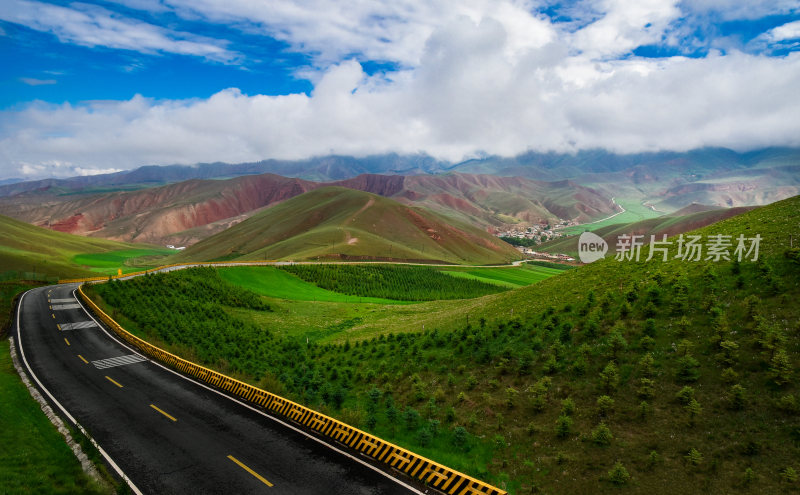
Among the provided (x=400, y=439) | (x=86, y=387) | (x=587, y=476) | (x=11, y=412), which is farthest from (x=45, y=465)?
(x=587, y=476)

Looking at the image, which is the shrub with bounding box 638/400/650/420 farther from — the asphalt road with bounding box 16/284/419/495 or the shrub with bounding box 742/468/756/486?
the asphalt road with bounding box 16/284/419/495

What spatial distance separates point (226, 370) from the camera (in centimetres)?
3127

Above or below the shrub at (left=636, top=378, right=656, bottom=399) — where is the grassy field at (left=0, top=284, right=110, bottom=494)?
below

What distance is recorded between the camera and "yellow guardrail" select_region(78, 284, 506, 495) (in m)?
15.9

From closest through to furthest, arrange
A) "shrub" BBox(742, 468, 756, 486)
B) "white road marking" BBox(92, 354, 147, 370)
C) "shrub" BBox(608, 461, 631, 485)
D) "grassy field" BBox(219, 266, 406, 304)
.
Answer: "shrub" BBox(742, 468, 756, 486), "shrub" BBox(608, 461, 631, 485), "white road marking" BBox(92, 354, 147, 370), "grassy field" BBox(219, 266, 406, 304)

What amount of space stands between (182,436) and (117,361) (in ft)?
55.3

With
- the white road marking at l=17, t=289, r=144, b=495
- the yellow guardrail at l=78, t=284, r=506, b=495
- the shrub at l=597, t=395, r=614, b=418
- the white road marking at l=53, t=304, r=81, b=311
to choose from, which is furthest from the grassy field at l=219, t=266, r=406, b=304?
the shrub at l=597, t=395, r=614, b=418

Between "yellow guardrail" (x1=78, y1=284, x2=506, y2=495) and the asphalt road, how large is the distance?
0.85m

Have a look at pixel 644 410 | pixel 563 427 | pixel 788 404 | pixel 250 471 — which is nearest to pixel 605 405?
pixel 644 410

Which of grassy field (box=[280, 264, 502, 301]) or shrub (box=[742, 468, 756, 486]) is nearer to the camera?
shrub (box=[742, 468, 756, 486])

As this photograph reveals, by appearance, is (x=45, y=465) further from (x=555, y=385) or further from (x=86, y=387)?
(x=555, y=385)

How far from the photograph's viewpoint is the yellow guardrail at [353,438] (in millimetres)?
15875

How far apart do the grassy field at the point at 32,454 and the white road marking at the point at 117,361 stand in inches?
210

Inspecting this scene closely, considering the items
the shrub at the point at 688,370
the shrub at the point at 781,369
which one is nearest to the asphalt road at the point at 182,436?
the shrub at the point at 688,370
